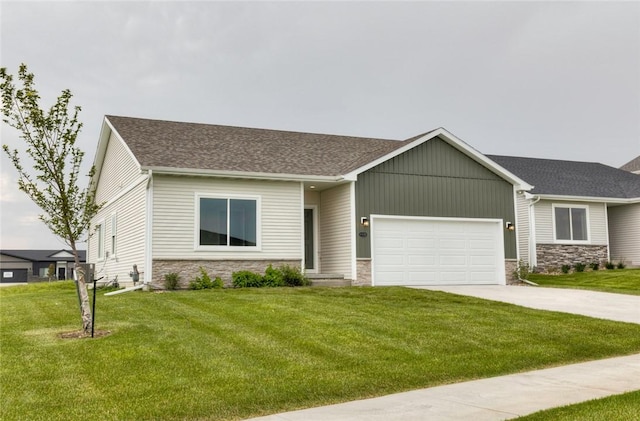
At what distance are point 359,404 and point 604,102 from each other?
26.4 metres

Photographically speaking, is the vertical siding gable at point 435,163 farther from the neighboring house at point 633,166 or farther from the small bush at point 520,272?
the neighboring house at point 633,166

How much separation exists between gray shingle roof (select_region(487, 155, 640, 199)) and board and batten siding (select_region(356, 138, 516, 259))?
18.8ft

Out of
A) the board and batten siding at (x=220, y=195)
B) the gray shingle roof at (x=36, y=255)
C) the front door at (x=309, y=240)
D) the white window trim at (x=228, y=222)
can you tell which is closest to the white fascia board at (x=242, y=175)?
the board and batten siding at (x=220, y=195)

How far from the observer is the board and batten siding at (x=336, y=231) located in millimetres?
18984

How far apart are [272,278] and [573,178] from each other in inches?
694

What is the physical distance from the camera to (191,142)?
19.7 meters

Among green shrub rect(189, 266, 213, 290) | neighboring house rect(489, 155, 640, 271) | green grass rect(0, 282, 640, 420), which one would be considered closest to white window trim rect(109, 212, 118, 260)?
green shrub rect(189, 266, 213, 290)

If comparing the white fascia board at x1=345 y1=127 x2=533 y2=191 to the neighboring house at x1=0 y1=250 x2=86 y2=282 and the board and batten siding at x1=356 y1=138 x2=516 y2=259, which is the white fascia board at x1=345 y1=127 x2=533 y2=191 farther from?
the neighboring house at x1=0 y1=250 x2=86 y2=282

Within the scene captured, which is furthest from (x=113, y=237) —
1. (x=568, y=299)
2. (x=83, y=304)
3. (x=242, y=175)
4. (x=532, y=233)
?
(x=532, y=233)

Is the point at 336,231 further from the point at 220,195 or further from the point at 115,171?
the point at 115,171

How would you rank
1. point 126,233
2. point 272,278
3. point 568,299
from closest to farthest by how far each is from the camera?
point 568,299, point 272,278, point 126,233

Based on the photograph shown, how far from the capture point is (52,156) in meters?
10.3

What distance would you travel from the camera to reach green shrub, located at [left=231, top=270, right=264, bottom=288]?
17.2m

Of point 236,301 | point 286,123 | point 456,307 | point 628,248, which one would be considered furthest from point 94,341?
point 628,248
